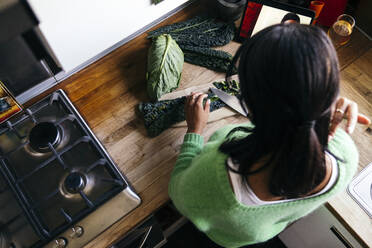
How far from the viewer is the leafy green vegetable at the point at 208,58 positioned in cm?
96

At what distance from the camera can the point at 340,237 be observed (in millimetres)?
928

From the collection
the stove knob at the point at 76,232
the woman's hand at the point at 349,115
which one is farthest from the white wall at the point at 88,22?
the woman's hand at the point at 349,115

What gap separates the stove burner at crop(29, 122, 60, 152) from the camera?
2.52 ft

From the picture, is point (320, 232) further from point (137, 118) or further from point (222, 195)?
point (137, 118)

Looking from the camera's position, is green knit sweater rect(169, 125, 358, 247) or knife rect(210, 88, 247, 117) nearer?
green knit sweater rect(169, 125, 358, 247)

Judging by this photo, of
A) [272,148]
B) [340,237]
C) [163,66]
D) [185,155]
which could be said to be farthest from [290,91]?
[340,237]

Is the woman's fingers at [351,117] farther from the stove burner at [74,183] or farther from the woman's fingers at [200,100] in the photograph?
the stove burner at [74,183]

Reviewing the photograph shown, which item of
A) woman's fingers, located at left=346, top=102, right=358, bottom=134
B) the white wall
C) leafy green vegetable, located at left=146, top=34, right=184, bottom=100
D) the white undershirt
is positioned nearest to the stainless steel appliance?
the white wall

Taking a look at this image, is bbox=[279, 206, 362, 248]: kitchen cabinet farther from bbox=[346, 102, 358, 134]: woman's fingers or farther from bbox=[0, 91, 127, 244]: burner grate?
bbox=[0, 91, 127, 244]: burner grate

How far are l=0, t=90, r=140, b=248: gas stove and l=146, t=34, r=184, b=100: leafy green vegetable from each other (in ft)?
0.76

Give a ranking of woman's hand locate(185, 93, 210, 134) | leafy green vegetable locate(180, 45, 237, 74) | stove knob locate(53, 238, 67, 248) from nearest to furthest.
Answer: stove knob locate(53, 238, 67, 248)
woman's hand locate(185, 93, 210, 134)
leafy green vegetable locate(180, 45, 237, 74)

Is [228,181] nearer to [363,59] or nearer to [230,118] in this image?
[230,118]

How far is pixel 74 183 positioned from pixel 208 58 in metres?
0.56

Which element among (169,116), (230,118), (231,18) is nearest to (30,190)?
(169,116)
